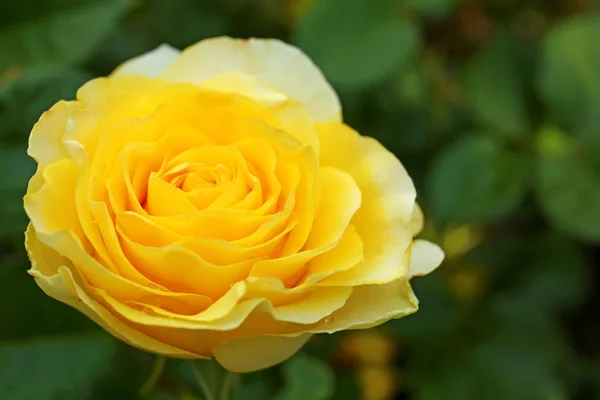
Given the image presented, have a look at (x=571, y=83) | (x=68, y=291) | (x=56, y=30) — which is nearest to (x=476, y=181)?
(x=571, y=83)

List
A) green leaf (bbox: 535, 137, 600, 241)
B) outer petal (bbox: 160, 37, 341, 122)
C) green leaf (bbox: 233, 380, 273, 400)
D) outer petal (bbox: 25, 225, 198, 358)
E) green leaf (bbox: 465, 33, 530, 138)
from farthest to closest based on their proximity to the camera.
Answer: green leaf (bbox: 465, 33, 530, 138), green leaf (bbox: 535, 137, 600, 241), green leaf (bbox: 233, 380, 273, 400), outer petal (bbox: 160, 37, 341, 122), outer petal (bbox: 25, 225, 198, 358)

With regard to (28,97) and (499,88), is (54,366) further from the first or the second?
(499,88)

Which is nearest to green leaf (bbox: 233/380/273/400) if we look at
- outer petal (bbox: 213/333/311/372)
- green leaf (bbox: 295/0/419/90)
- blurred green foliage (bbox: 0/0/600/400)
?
blurred green foliage (bbox: 0/0/600/400)

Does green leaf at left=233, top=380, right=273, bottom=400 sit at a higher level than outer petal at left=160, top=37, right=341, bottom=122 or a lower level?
lower

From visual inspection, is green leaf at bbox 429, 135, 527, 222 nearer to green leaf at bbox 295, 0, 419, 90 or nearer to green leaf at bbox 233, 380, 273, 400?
green leaf at bbox 295, 0, 419, 90

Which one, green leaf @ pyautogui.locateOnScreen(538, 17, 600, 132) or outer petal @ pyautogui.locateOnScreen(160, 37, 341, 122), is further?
green leaf @ pyautogui.locateOnScreen(538, 17, 600, 132)

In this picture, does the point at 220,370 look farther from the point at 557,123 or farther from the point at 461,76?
the point at 461,76
